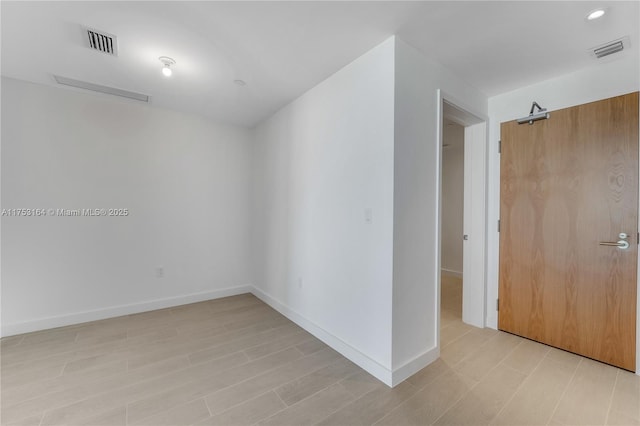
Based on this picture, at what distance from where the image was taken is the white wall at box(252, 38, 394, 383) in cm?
201

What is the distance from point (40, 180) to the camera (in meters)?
2.81

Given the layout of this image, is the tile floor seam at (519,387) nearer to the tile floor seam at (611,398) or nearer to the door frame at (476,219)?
the tile floor seam at (611,398)

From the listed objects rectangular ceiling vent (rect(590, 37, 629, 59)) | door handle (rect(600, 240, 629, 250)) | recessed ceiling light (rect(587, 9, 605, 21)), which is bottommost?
door handle (rect(600, 240, 629, 250))

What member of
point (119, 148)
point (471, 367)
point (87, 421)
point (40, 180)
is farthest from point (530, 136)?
point (40, 180)

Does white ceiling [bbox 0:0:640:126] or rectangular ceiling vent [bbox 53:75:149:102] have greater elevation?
rectangular ceiling vent [bbox 53:75:149:102]

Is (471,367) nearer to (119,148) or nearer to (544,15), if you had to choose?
(544,15)

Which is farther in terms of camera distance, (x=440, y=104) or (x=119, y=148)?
(x=119, y=148)

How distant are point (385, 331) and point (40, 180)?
12.4 feet

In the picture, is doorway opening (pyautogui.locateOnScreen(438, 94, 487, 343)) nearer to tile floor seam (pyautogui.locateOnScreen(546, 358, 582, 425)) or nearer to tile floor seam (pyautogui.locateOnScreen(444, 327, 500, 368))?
tile floor seam (pyautogui.locateOnScreen(444, 327, 500, 368))

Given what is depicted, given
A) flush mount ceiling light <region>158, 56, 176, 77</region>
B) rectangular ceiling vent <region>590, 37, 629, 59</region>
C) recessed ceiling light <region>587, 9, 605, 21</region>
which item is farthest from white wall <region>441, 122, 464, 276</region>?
flush mount ceiling light <region>158, 56, 176, 77</region>

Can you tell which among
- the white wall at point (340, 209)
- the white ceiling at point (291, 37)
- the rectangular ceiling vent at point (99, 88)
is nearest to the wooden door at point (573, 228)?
the white ceiling at point (291, 37)

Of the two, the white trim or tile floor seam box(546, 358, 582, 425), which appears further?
the white trim

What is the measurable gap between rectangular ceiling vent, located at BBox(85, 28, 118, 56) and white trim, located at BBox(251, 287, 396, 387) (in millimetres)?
2965

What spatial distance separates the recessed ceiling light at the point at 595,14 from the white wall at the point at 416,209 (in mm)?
889
